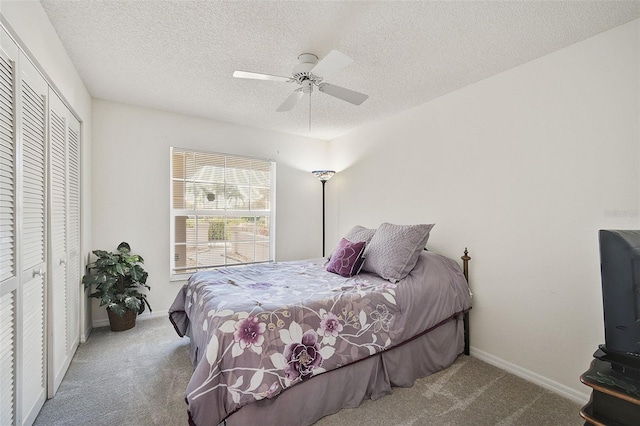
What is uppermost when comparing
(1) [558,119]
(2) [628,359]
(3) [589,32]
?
(3) [589,32]

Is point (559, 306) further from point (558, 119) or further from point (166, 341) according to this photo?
point (166, 341)

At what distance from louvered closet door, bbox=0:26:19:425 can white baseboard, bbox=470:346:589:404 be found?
3.12 m

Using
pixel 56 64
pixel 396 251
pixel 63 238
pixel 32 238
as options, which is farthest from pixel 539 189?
pixel 63 238

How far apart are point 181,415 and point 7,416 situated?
2.61ft

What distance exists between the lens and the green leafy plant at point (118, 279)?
2.84 metres

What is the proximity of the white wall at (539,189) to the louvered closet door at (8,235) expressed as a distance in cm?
308

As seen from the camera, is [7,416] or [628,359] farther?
[7,416]

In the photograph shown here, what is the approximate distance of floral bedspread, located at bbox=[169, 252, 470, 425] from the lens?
1493mm

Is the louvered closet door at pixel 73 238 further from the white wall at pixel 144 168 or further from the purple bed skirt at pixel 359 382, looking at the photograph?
the purple bed skirt at pixel 359 382

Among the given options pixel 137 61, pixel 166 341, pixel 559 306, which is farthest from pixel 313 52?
pixel 166 341

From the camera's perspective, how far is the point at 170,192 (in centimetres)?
357

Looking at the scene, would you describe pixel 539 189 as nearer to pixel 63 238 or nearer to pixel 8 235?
pixel 8 235

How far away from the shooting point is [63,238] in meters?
2.24

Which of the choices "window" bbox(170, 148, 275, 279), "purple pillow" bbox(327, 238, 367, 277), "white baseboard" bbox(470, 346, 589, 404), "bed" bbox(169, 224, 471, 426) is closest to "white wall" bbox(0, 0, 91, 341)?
"window" bbox(170, 148, 275, 279)
